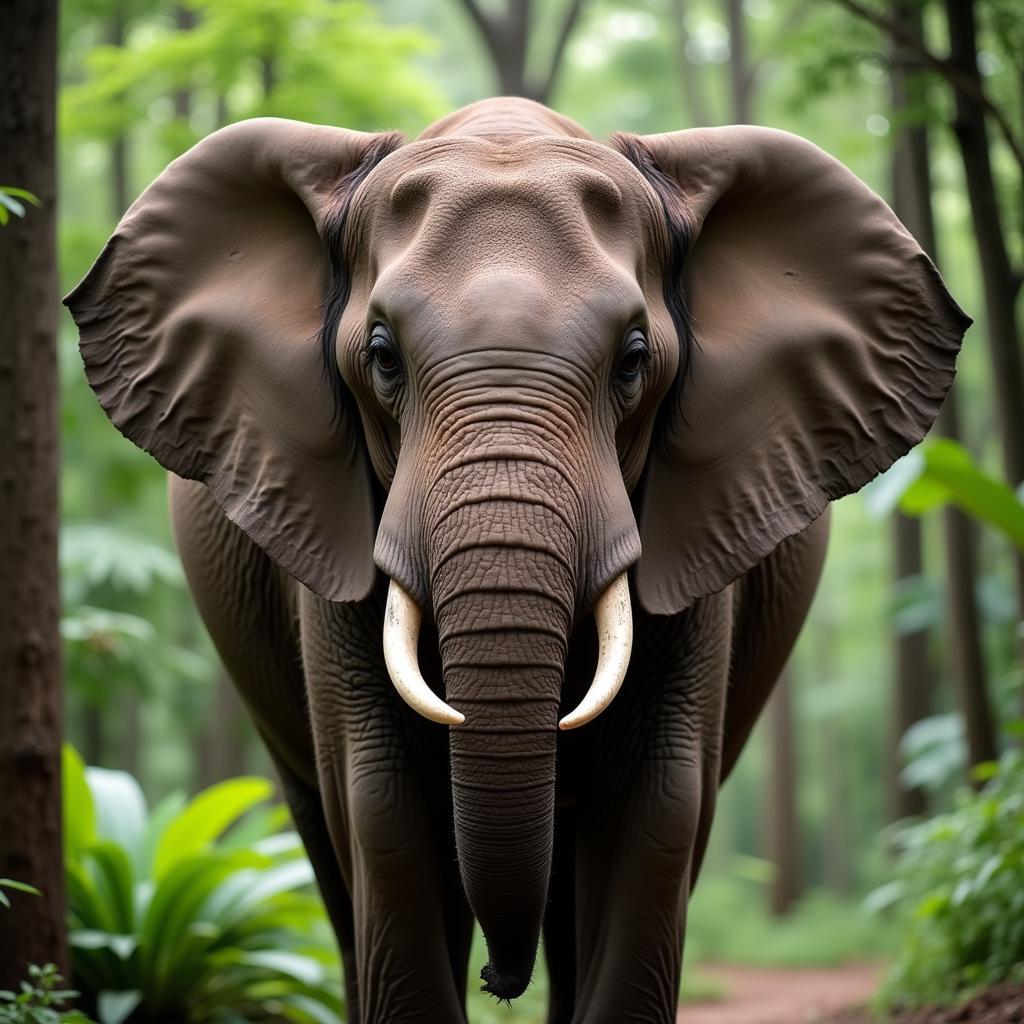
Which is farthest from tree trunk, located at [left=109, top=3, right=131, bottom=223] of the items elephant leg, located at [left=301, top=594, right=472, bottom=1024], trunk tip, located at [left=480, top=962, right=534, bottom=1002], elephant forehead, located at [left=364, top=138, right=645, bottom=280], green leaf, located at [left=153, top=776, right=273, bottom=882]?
trunk tip, located at [left=480, top=962, right=534, bottom=1002]

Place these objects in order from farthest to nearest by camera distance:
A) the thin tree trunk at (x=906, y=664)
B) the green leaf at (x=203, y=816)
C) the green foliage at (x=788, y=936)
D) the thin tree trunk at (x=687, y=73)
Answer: the thin tree trunk at (x=687, y=73) → the green foliage at (x=788, y=936) → the thin tree trunk at (x=906, y=664) → the green leaf at (x=203, y=816)

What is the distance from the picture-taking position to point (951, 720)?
15.6 metres

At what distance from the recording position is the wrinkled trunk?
11.3ft

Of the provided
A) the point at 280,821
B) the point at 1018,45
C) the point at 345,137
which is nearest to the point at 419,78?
the point at 1018,45

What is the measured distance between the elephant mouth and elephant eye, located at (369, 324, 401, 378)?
539 millimetres

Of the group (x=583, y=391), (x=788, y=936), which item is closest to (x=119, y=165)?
(x=788, y=936)

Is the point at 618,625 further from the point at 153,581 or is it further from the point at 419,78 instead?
the point at 153,581

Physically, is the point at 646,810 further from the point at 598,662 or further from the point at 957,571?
the point at 957,571

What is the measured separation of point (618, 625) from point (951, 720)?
41.8 ft

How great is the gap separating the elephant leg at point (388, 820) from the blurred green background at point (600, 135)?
4.44m

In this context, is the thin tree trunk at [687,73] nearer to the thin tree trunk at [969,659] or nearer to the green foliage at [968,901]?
the thin tree trunk at [969,659]

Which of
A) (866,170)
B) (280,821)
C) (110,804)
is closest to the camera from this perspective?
(110,804)

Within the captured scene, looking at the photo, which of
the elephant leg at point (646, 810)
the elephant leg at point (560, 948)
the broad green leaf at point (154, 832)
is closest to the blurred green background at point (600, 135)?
the broad green leaf at point (154, 832)

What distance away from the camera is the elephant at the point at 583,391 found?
3854 mm
